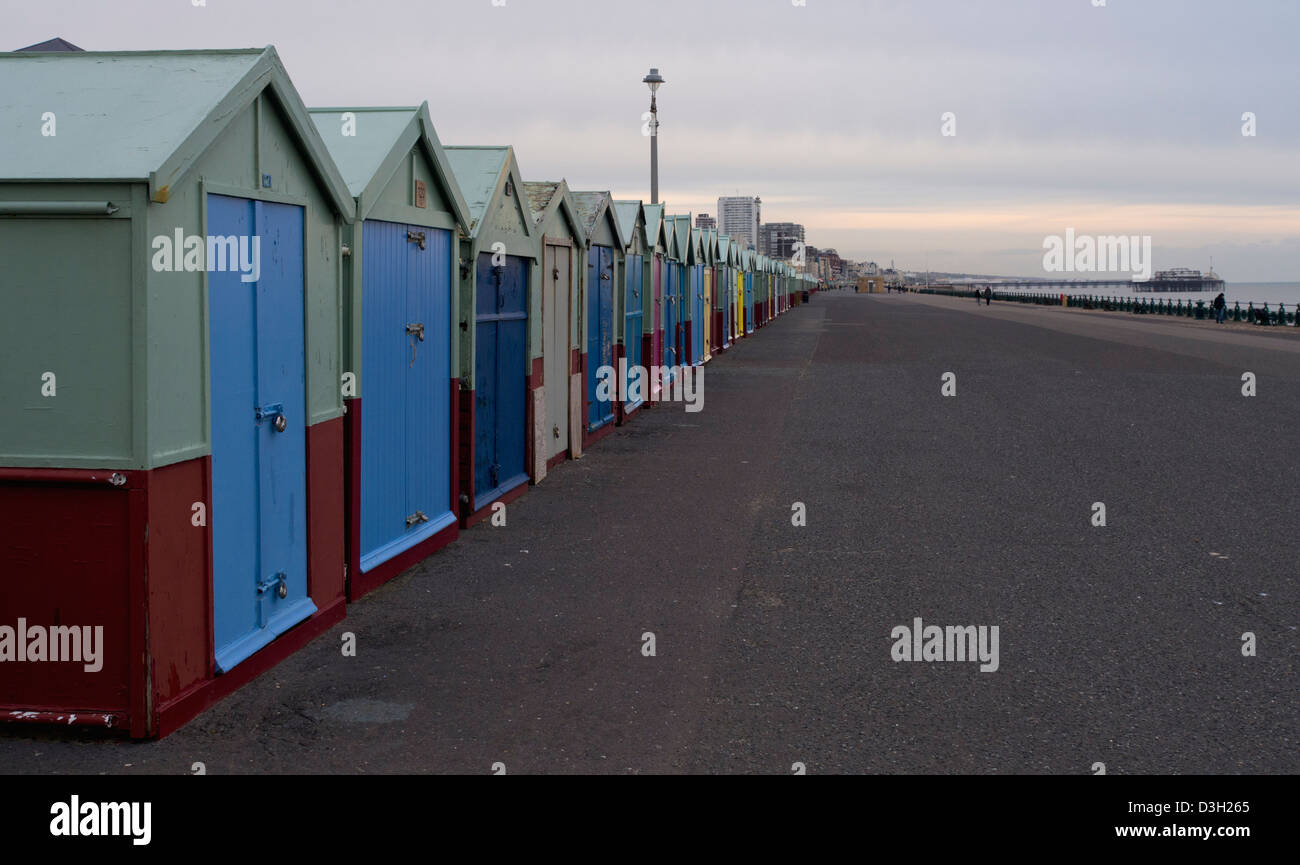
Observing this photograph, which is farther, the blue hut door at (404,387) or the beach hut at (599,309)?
the beach hut at (599,309)

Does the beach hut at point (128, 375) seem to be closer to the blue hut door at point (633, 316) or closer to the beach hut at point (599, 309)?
the beach hut at point (599, 309)

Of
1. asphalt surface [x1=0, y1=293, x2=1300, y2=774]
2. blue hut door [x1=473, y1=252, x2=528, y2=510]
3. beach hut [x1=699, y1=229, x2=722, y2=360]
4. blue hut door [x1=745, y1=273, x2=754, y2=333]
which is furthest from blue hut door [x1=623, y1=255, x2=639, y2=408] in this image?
blue hut door [x1=745, y1=273, x2=754, y2=333]

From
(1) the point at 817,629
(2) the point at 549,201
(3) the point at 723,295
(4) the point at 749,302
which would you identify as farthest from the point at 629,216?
(4) the point at 749,302

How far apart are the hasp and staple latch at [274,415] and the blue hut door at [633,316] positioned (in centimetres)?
1092

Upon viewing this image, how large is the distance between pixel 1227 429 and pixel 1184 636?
9903 millimetres

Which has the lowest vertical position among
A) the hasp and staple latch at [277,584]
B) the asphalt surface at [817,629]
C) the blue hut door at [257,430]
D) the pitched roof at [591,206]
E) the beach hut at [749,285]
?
the asphalt surface at [817,629]

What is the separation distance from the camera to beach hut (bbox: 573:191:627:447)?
14.4m

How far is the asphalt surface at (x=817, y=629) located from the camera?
15.9ft

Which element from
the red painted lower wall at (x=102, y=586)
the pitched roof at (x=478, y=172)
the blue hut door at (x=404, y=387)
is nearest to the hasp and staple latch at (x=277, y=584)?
the red painted lower wall at (x=102, y=586)

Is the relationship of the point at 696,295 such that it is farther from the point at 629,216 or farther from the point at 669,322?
the point at 629,216

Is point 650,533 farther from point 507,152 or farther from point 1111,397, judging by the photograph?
point 1111,397

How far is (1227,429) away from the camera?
1523 centimetres
